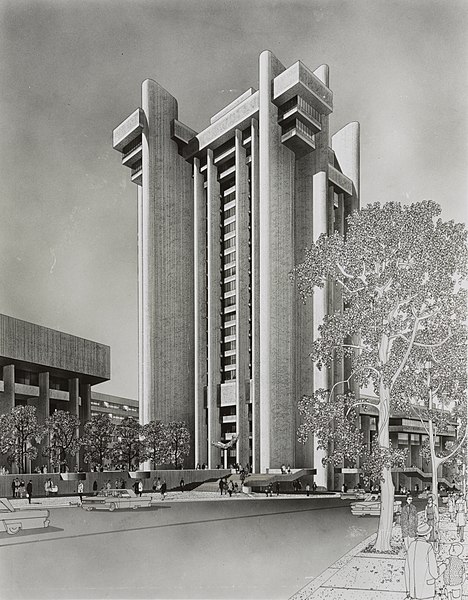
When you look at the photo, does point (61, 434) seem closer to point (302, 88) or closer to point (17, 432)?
point (17, 432)

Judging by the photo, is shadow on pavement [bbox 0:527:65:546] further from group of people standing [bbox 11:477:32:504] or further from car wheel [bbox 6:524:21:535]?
group of people standing [bbox 11:477:32:504]

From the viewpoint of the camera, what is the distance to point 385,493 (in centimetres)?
2242

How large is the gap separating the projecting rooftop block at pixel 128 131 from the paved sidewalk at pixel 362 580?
6506 centimetres

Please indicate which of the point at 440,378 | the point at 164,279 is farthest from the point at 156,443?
the point at 440,378

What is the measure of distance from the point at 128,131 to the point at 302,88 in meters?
21.8

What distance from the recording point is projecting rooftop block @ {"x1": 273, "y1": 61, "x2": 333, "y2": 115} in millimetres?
69500

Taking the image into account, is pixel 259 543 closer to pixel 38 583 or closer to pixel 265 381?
pixel 38 583

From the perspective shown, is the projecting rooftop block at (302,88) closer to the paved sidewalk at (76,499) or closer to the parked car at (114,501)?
the paved sidewalk at (76,499)

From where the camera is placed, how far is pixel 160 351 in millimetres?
77438

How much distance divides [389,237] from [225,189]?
6423 centimetres

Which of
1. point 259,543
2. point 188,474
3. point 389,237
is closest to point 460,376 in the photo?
point 389,237

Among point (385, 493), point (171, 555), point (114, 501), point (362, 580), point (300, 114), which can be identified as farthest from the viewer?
point (300, 114)

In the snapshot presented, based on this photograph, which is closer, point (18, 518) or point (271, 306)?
point (18, 518)

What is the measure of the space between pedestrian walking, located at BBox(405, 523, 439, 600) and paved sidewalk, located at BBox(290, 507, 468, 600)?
1.12m
